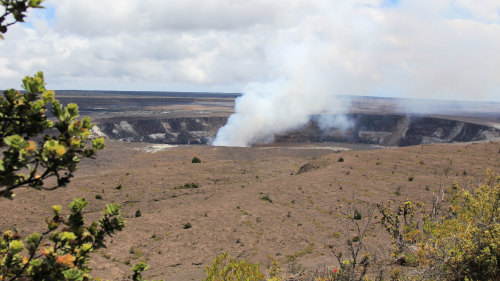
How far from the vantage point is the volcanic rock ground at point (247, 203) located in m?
15.8

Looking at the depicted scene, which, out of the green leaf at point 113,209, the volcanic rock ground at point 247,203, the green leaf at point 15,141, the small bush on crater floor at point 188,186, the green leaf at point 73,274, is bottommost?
the small bush on crater floor at point 188,186

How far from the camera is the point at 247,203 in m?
Result: 24.0

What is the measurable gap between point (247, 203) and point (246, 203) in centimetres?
7

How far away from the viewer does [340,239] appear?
17.6m

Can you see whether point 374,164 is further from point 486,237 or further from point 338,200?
point 486,237

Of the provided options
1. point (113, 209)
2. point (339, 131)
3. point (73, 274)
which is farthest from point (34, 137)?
point (339, 131)

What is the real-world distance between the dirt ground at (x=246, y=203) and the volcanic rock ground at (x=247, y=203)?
60 mm

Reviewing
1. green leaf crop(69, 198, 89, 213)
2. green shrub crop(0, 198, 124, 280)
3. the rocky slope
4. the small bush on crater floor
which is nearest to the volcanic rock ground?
the small bush on crater floor

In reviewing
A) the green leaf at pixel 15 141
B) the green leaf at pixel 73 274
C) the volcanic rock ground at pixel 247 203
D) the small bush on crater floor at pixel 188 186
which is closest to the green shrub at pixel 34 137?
the green leaf at pixel 15 141

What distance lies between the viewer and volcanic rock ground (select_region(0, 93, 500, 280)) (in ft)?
51.8

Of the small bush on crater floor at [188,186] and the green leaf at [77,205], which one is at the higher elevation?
the green leaf at [77,205]

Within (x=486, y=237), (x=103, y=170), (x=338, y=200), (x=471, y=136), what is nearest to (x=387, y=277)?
(x=486, y=237)

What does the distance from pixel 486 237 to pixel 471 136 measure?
251 ft

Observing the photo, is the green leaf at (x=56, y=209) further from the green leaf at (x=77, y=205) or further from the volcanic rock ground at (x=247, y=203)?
the volcanic rock ground at (x=247, y=203)
